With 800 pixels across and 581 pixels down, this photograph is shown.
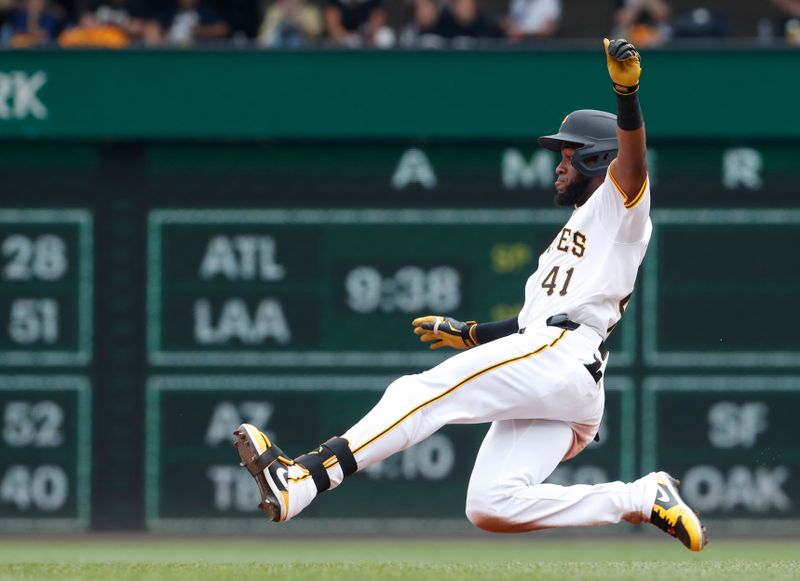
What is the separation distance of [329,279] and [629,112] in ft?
16.8

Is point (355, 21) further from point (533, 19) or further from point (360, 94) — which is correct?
point (360, 94)

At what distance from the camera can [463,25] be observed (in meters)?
11.7

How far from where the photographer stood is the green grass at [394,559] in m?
6.11

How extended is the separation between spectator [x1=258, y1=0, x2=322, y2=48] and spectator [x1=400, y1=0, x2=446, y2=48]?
25.8 inches

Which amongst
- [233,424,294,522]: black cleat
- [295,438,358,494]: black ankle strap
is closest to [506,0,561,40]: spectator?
[295,438,358,494]: black ankle strap

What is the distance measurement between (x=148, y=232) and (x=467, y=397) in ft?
17.3

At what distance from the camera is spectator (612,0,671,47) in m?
11.7

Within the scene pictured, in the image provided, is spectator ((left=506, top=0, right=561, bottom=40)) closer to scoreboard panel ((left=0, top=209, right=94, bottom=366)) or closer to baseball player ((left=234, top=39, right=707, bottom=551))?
scoreboard panel ((left=0, top=209, right=94, bottom=366))

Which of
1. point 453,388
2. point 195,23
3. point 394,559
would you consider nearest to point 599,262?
point 453,388

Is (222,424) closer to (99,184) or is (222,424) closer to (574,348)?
(99,184)

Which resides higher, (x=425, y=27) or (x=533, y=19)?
(x=533, y=19)

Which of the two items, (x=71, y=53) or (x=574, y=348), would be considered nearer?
(x=574, y=348)

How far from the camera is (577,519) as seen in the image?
6.22 metres

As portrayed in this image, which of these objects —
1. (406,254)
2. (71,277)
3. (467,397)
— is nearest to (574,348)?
(467,397)
